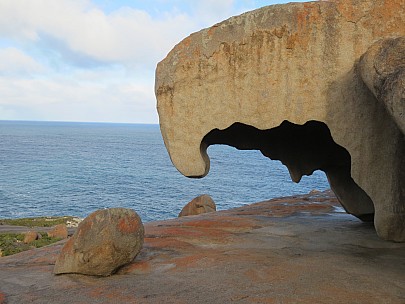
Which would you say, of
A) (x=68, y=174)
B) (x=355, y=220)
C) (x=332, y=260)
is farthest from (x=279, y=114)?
(x=68, y=174)

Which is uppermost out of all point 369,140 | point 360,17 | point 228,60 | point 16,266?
point 360,17

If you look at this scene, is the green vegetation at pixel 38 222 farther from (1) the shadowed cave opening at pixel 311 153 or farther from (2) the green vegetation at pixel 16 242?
(1) the shadowed cave opening at pixel 311 153

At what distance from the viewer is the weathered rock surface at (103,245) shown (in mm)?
9289

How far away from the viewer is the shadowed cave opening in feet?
42.8

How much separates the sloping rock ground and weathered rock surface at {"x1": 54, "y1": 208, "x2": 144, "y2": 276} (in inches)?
8.7

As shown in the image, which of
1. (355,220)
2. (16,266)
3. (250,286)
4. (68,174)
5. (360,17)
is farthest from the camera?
(68,174)

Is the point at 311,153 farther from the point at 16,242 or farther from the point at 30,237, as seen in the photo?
the point at 16,242

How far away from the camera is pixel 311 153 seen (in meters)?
13.9

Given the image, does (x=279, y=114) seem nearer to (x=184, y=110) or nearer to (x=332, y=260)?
(x=184, y=110)

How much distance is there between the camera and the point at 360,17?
9227 mm

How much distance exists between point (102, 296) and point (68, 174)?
6389 cm

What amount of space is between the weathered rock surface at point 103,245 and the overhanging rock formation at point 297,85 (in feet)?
5.56

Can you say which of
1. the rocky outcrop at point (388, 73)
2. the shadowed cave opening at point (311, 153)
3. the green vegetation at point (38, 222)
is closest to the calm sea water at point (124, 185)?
the green vegetation at point (38, 222)

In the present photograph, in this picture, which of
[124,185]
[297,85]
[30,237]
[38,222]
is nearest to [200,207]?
[30,237]
